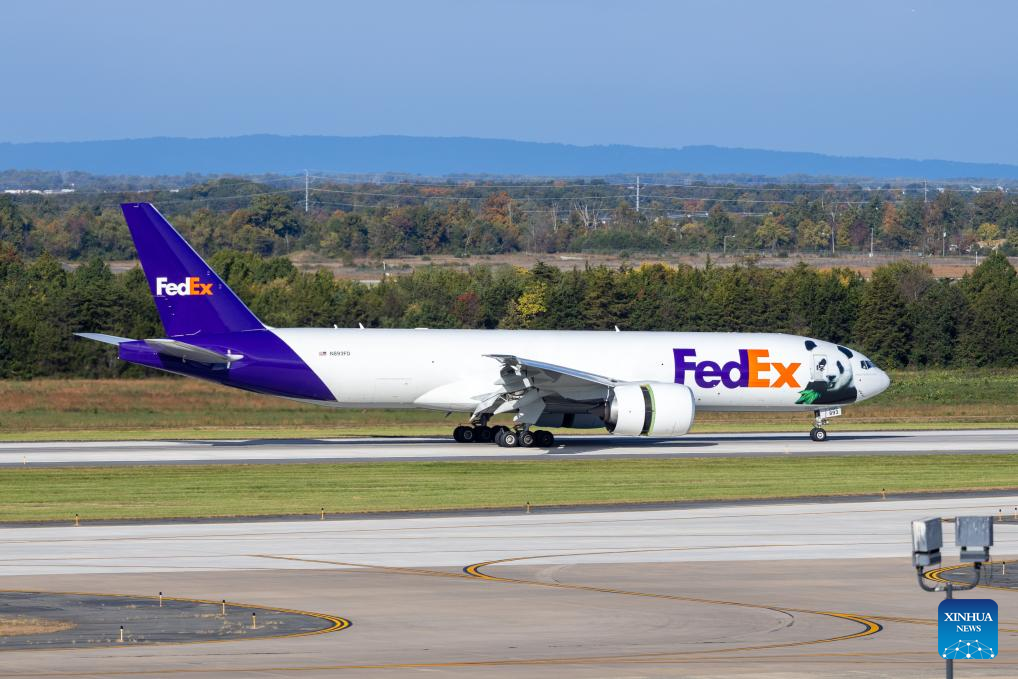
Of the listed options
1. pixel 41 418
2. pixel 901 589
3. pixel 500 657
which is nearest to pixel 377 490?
pixel 901 589

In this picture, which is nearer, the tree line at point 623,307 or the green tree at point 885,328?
the tree line at point 623,307

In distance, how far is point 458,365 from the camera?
48469 mm

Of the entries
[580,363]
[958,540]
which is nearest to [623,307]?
[580,363]

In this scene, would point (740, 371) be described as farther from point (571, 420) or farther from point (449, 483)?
point (449, 483)

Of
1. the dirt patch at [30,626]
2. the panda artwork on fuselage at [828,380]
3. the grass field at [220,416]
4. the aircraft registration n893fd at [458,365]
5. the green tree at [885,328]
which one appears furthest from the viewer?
the green tree at [885,328]

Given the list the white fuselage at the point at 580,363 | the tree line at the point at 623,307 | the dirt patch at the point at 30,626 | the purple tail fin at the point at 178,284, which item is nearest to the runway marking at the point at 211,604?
the dirt patch at the point at 30,626

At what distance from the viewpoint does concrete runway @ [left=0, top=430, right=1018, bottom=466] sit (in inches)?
Answer: 1752

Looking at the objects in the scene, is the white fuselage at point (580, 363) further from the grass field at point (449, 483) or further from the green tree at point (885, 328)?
the green tree at point (885, 328)

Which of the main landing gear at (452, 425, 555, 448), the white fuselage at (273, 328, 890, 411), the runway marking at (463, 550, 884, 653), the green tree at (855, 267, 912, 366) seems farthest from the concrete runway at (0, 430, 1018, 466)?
the green tree at (855, 267, 912, 366)

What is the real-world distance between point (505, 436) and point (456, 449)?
1.73 meters

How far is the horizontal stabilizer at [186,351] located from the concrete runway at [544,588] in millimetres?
16534

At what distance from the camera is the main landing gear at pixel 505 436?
48500mm

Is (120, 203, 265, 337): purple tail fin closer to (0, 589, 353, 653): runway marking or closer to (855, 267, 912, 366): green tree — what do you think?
(0, 589, 353, 653): runway marking

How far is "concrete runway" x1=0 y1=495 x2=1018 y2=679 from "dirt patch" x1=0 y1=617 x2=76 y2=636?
4.71 ft
